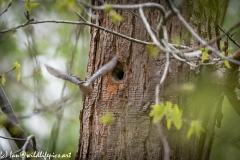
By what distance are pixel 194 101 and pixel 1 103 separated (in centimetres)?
140

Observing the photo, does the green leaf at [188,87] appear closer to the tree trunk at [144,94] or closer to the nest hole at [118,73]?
the tree trunk at [144,94]

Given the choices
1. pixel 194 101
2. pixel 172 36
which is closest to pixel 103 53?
pixel 172 36

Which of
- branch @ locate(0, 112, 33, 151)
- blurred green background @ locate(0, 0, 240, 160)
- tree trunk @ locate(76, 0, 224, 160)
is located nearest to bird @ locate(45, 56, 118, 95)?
tree trunk @ locate(76, 0, 224, 160)

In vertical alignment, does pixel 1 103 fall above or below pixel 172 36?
below

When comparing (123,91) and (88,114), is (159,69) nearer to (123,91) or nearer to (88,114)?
(123,91)

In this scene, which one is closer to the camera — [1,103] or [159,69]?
[159,69]

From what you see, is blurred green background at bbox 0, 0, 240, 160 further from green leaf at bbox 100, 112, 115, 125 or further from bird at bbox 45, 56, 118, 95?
green leaf at bbox 100, 112, 115, 125

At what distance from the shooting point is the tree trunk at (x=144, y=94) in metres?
2.51

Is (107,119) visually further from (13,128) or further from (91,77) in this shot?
(13,128)

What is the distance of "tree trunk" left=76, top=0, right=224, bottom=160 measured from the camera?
251 centimetres

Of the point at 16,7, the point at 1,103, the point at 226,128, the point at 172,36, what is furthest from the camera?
the point at 16,7

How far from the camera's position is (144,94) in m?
2.52

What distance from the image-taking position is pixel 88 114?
2.73 meters

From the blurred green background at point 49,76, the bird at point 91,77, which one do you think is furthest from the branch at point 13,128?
the blurred green background at point 49,76
